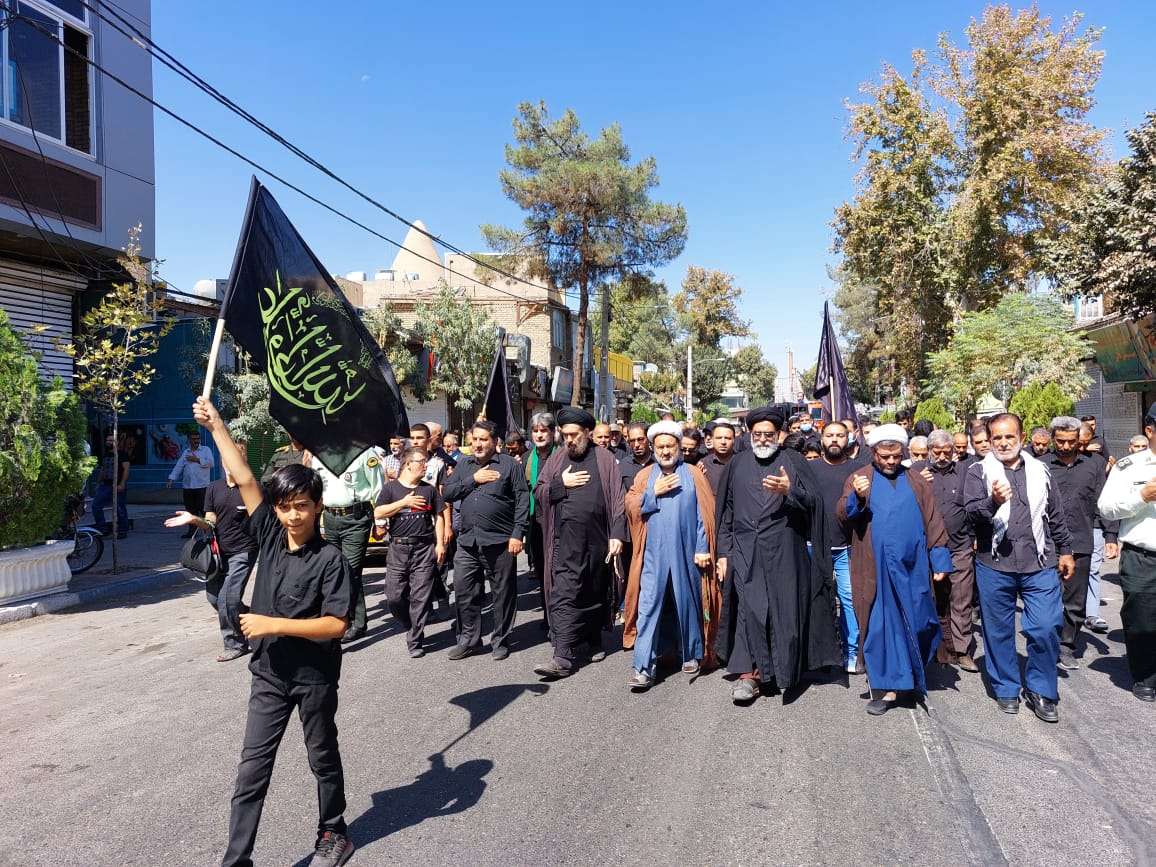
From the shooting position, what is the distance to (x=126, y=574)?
10.7 metres

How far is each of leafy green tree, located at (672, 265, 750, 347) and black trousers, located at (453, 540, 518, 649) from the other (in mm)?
54771

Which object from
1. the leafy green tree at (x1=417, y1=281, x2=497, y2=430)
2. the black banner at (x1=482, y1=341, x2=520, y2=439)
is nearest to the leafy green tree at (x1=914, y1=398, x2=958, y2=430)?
the leafy green tree at (x1=417, y1=281, x2=497, y2=430)

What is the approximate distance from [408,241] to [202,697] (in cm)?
3911

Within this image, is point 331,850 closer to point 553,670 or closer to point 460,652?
point 553,670

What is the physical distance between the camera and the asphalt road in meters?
3.53

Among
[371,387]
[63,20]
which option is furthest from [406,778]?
[63,20]

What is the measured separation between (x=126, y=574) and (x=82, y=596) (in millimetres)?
1389

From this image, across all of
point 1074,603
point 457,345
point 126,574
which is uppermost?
point 457,345

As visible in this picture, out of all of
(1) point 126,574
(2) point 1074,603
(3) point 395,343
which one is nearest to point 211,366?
(2) point 1074,603

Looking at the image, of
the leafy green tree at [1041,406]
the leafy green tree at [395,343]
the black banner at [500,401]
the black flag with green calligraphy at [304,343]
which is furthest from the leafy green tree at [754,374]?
the black flag with green calligraphy at [304,343]

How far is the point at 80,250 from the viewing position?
42.2ft

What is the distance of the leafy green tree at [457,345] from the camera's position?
2578 centimetres

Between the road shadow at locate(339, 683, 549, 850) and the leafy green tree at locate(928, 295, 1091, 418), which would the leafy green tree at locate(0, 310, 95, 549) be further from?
the leafy green tree at locate(928, 295, 1091, 418)

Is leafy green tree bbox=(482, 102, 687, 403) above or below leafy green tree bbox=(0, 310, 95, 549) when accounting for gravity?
above
